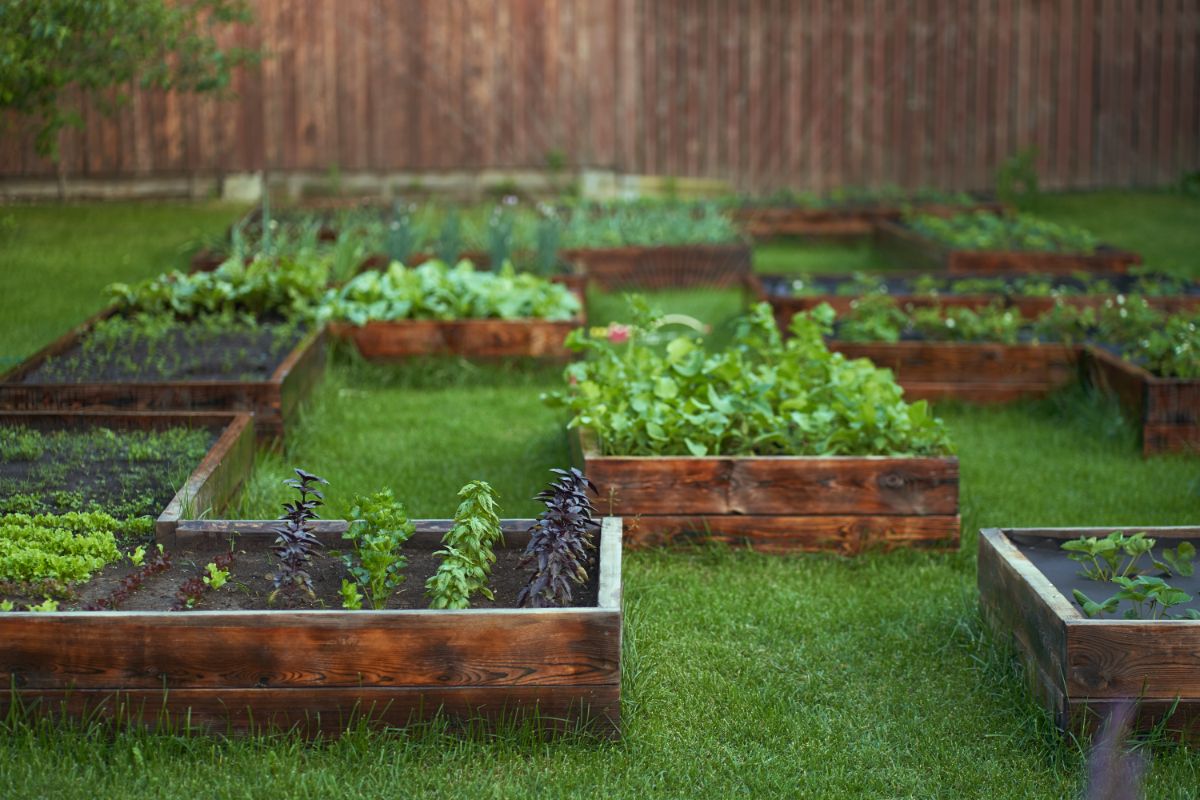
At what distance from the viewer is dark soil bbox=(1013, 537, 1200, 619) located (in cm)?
348

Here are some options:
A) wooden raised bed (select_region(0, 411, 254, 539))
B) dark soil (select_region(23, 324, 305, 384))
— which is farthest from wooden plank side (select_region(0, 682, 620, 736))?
dark soil (select_region(23, 324, 305, 384))

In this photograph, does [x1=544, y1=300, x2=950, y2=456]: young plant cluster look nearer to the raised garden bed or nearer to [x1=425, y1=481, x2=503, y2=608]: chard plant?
[x1=425, y1=481, x2=503, y2=608]: chard plant

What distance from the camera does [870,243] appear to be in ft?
Answer: 39.1

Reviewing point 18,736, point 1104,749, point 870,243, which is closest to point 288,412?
point 18,736

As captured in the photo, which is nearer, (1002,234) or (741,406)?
(741,406)

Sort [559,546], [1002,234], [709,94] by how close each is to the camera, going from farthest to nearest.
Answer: [709,94] < [1002,234] < [559,546]

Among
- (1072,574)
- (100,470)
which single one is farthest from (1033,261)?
(100,470)

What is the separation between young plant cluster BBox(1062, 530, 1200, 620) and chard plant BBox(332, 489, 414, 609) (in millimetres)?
1618

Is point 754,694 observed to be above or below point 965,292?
below

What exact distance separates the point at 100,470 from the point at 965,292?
5160mm

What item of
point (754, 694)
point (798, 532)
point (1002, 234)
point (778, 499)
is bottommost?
point (754, 694)

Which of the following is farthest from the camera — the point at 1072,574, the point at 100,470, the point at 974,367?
the point at 974,367

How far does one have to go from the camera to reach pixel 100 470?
4434 millimetres

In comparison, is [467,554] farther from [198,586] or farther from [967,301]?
[967,301]
